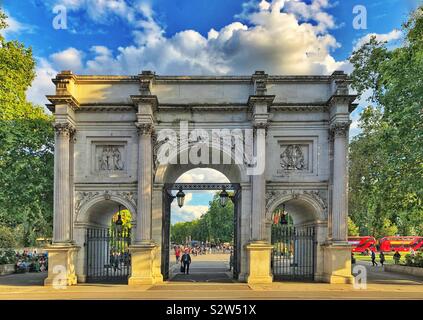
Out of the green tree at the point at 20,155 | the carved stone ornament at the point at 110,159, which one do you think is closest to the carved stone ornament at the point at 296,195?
the carved stone ornament at the point at 110,159

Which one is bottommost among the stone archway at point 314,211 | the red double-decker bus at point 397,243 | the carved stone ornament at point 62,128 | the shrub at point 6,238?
the red double-decker bus at point 397,243

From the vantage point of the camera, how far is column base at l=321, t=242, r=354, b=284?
2184cm

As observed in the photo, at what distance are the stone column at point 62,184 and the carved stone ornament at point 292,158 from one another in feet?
33.9

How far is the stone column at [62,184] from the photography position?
2220 centimetres

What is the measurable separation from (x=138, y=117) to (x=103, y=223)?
7.21 m

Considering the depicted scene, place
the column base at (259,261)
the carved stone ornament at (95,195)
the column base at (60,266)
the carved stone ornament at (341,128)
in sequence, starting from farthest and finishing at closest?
the carved stone ornament at (95,195), the carved stone ornament at (341,128), the column base at (259,261), the column base at (60,266)

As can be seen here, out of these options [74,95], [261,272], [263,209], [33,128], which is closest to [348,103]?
[263,209]

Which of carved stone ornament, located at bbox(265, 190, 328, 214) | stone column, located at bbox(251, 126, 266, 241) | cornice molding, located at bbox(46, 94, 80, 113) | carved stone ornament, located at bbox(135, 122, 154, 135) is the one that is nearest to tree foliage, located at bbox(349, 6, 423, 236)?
carved stone ornament, located at bbox(265, 190, 328, 214)

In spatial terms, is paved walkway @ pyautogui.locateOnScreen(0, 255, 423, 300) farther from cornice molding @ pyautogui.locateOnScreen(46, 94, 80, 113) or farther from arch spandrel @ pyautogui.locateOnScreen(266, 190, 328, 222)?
cornice molding @ pyautogui.locateOnScreen(46, 94, 80, 113)

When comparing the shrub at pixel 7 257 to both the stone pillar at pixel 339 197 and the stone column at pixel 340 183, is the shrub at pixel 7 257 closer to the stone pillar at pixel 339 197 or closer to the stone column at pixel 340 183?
the stone pillar at pixel 339 197

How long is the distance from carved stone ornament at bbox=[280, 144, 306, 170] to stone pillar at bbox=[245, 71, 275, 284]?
1422mm

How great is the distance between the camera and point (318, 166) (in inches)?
930

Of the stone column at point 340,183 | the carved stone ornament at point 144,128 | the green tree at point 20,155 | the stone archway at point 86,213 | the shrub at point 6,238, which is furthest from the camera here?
the shrub at point 6,238

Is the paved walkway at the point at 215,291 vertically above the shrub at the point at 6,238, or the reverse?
the paved walkway at the point at 215,291
